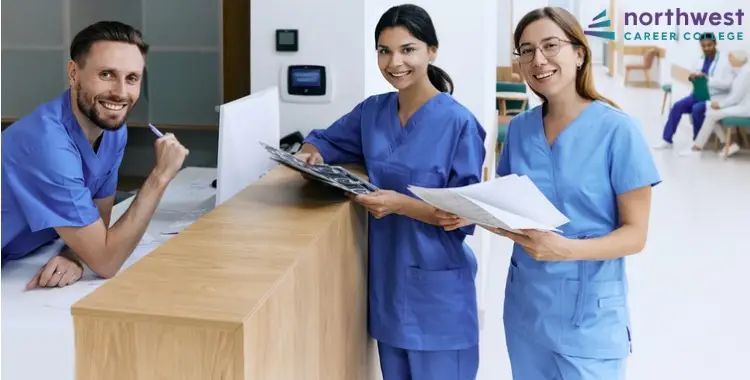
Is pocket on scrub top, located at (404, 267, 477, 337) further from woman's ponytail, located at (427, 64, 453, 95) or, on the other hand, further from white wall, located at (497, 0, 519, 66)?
white wall, located at (497, 0, 519, 66)

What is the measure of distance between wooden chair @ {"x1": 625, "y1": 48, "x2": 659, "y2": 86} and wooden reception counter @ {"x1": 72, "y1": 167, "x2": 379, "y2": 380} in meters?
12.3

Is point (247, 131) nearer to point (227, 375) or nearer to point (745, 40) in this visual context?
point (227, 375)

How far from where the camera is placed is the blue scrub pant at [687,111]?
8.91 metres

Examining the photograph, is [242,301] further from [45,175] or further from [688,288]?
[688,288]

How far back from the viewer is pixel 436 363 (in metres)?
2.07

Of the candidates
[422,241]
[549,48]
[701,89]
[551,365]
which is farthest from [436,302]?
[701,89]

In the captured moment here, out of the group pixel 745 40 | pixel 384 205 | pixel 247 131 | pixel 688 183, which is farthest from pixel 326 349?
pixel 745 40

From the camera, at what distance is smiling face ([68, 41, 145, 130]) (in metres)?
2.00

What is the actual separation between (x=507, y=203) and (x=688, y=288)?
10.4ft

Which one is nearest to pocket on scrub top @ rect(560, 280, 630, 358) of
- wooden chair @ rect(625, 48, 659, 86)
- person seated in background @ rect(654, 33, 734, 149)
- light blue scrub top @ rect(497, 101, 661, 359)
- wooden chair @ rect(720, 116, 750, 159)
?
light blue scrub top @ rect(497, 101, 661, 359)

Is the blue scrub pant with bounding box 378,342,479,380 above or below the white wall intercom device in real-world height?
below

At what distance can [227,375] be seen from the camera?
1.10 meters

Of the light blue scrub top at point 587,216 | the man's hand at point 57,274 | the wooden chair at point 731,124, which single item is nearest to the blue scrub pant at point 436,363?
the light blue scrub top at point 587,216

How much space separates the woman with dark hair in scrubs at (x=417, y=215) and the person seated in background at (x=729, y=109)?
735 cm
